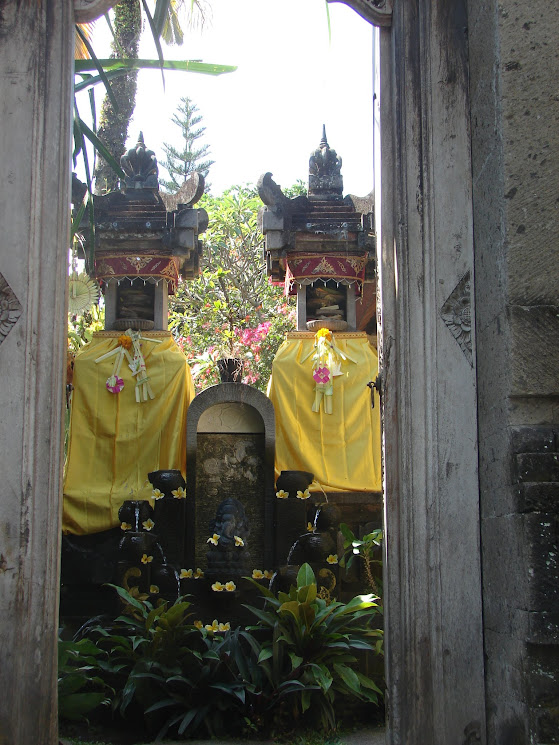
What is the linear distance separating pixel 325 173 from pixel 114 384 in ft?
11.2

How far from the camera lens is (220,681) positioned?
481 cm

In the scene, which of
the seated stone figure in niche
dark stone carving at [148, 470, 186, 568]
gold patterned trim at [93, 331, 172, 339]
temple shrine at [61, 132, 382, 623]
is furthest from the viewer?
gold patterned trim at [93, 331, 172, 339]

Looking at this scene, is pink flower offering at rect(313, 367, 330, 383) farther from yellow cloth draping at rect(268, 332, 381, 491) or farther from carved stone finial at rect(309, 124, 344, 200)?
carved stone finial at rect(309, 124, 344, 200)

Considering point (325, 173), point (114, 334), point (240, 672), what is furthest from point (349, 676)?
point (325, 173)

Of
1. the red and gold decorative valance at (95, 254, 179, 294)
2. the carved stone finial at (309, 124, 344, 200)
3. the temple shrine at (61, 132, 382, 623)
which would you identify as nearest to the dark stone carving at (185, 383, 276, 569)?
the temple shrine at (61, 132, 382, 623)

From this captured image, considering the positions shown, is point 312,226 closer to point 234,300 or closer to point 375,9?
point 234,300

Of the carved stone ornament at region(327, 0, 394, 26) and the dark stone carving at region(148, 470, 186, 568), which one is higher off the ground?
the carved stone ornament at region(327, 0, 394, 26)

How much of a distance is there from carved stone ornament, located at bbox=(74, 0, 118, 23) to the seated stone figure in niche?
11.6 feet

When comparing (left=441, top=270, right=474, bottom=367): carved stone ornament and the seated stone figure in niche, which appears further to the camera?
the seated stone figure in niche

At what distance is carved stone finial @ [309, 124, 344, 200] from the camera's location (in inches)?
388

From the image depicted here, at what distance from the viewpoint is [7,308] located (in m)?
3.59

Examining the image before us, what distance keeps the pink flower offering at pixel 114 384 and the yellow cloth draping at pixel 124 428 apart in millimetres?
56

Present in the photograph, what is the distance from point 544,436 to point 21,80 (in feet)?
8.22

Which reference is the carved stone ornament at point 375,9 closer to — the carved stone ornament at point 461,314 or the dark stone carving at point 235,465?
the carved stone ornament at point 461,314
